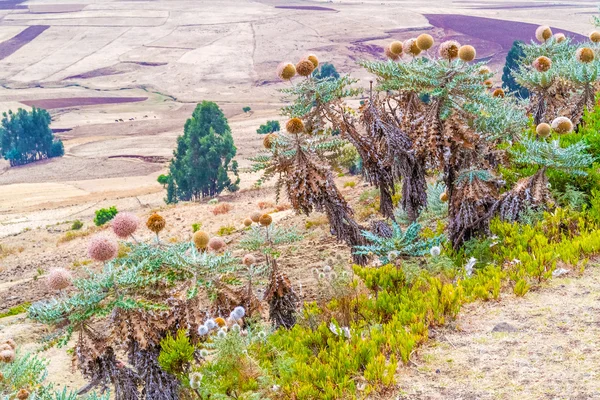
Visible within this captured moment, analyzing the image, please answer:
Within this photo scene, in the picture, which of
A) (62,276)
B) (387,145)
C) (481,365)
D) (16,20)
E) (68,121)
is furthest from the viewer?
(16,20)

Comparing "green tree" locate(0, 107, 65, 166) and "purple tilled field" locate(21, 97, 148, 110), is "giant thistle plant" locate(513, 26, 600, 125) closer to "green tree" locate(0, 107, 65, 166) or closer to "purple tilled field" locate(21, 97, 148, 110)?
"green tree" locate(0, 107, 65, 166)

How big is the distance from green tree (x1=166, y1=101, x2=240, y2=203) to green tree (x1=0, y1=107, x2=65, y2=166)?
1219 inches


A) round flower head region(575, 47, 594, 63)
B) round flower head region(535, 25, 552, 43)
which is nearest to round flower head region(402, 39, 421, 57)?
round flower head region(575, 47, 594, 63)

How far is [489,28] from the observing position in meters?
98.4

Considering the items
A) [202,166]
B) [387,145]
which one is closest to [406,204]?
[387,145]

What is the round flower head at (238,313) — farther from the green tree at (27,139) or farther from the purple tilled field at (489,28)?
the purple tilled field at (489,28)

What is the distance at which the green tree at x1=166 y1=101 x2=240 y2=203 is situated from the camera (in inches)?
1581

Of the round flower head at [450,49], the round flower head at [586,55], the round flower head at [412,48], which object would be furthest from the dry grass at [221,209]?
the round flower head at [450,49]

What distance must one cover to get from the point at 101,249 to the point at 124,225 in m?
0.27

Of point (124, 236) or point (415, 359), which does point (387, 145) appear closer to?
point (415, 359)

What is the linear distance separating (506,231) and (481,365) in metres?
2.02

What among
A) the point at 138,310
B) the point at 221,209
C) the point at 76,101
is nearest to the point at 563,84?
the point at 138,310

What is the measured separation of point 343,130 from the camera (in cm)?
538

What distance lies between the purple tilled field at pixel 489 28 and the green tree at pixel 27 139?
221ft
